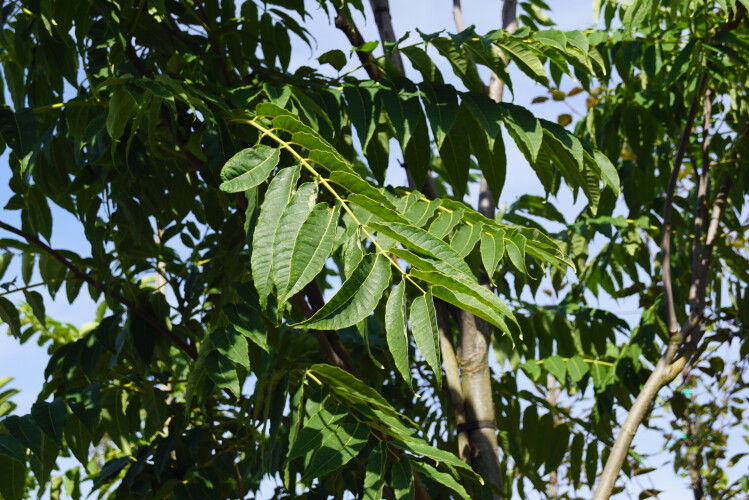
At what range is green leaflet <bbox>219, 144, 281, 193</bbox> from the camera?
3.25 ft

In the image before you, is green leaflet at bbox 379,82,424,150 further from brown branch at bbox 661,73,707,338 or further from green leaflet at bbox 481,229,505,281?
brown branch at bbox 661,73,707,338

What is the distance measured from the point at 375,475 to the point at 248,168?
0.48 metres

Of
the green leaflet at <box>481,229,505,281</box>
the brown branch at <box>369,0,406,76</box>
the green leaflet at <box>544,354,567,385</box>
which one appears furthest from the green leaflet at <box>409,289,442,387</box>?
the brown branch at <box>369,0,406,76</box>

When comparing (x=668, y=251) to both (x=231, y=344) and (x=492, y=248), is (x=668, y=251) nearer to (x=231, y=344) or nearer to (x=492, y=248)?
(x=492, y=248)

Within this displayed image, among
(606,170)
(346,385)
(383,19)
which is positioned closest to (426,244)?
(346,385)

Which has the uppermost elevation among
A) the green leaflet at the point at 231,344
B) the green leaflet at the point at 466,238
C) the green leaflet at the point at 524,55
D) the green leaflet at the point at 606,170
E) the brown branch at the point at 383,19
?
the brown branch at the point at 383,19

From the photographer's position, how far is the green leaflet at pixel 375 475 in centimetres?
112

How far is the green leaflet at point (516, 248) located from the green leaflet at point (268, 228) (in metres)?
0.34

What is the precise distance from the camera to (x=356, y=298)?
0.85 meters

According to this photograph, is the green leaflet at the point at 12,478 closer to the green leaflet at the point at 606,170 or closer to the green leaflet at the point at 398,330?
the green leaflet at the point at 398,330

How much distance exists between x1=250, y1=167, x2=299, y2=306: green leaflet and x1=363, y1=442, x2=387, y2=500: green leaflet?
38cm

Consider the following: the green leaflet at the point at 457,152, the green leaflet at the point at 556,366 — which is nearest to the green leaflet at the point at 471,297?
the green leaflet at the point at 457,152

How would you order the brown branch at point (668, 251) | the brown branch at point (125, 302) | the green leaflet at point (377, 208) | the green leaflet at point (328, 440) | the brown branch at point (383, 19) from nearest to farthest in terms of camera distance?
the green leaflet at point (377, 208)
the green leaflet at point (328, 440)
the brown branch at point (125, 302)
the brown branch at point (668, 251)
the brown branch at point (383, 19)

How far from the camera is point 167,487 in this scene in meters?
1.65
